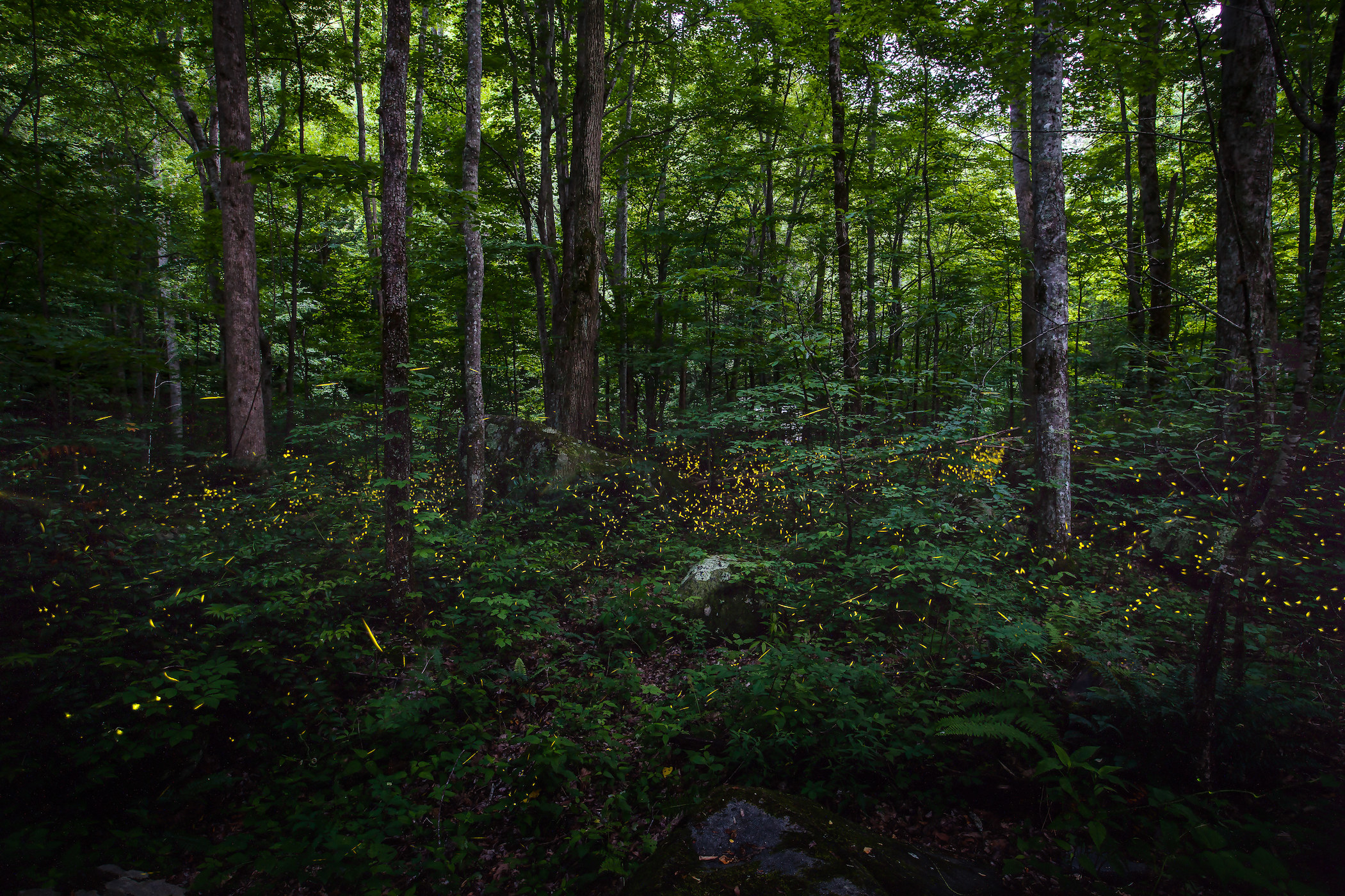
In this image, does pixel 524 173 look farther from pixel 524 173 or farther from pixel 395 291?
pixel 395 291

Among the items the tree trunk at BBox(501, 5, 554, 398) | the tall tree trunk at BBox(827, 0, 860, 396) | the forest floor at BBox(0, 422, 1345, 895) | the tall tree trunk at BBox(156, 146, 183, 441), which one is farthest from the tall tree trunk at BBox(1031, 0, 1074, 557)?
the tall tree trunk at BBox(156, 146, 183, 441)

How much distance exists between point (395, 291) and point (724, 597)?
4795mm

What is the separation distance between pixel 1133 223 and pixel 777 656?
50.0 feet

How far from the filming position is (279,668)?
4453 millimetres

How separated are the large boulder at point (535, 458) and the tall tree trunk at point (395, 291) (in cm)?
333

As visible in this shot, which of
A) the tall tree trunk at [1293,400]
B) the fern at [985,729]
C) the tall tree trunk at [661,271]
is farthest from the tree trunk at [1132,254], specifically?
the fern at [985,729]

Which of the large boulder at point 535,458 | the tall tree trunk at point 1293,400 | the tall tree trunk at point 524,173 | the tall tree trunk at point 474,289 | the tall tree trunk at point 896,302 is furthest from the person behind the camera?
the tall tree trunk at point 524,173

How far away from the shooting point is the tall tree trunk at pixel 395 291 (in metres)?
5.51

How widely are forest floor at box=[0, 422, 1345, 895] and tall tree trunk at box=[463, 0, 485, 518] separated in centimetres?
146

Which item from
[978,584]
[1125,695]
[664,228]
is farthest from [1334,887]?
[664,228]

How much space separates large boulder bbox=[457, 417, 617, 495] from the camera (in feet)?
29.3

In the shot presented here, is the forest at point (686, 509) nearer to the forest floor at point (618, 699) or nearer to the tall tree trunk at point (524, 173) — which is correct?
the forest floor at point (618, 699)

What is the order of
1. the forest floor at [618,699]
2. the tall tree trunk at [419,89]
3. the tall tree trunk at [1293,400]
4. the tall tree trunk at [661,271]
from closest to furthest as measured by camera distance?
the tall tree trunk at [1293,400] → the forest floor at [618,699] → the tall tree trunk at [419,89] → the tall tree trunk at [661,271]

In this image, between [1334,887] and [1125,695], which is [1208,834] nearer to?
[1334,887]
